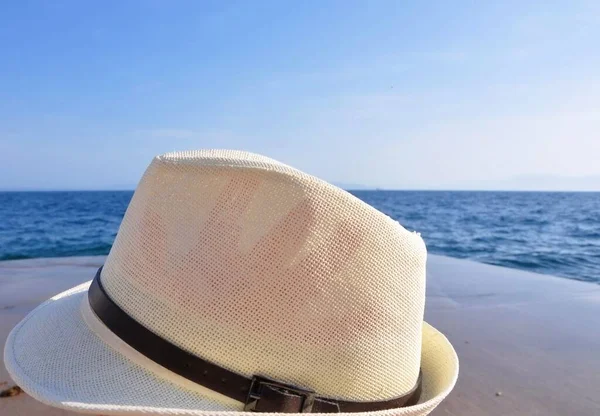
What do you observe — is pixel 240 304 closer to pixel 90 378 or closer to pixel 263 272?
pixel 263 272

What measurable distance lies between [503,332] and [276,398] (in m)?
2.18

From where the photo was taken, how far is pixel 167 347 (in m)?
0.93

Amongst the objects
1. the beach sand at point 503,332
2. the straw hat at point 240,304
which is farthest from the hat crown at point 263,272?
the beach sand at point 503,332

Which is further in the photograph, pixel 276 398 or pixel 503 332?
pixel 503 332

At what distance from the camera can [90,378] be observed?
0.92 meters

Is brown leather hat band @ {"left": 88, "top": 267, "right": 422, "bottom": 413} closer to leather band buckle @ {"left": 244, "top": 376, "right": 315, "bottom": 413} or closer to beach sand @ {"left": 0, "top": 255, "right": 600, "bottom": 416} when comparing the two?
leather band buckle @ {"left": 244, "top": 376, "right": 315, "bottom": 413}

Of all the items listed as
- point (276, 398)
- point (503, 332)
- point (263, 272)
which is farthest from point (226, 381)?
point (503, 332)

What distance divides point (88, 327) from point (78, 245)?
10.4 m

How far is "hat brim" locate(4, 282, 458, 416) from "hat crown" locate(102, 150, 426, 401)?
82 millimetres

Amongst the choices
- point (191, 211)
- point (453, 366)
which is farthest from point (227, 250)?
point (453, 366)

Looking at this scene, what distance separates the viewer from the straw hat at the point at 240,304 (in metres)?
0.92

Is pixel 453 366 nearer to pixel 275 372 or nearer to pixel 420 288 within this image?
pixel 420 288

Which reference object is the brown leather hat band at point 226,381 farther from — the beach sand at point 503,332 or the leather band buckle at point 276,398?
the beach sand at point 503,332

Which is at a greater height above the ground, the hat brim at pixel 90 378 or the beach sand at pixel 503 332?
the hat brim at pixel 90 378
